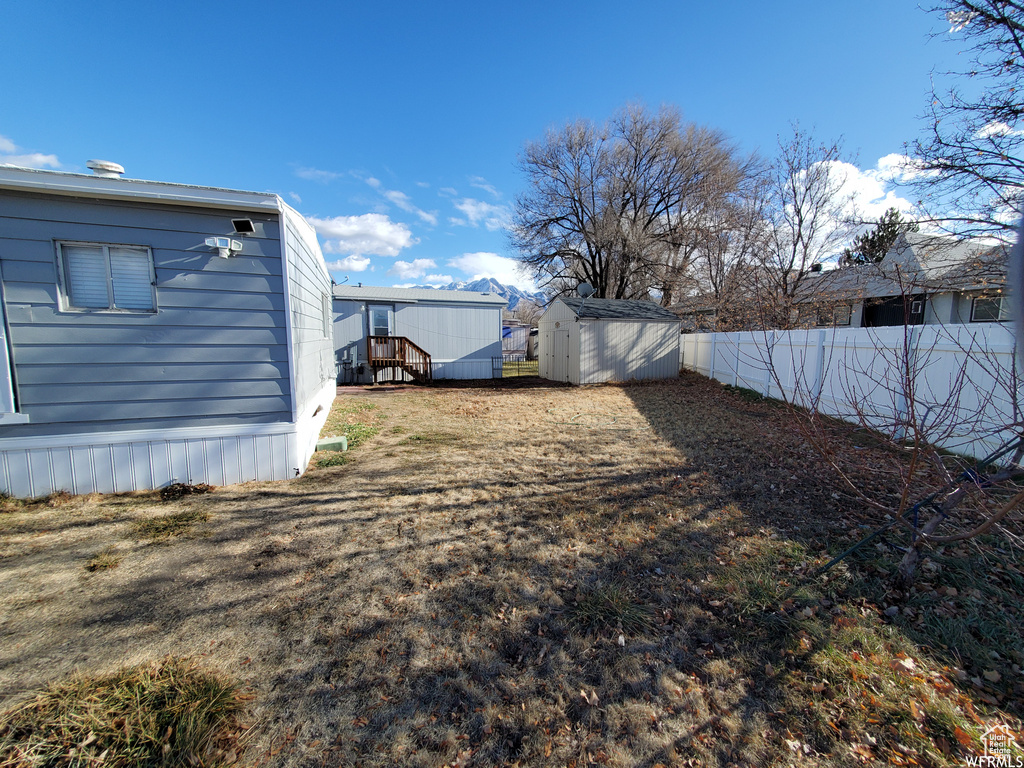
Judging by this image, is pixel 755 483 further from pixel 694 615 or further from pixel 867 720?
pixel 867 720

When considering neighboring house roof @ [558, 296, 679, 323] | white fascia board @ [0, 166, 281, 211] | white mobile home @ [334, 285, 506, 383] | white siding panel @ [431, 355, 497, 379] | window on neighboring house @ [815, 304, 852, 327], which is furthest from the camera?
white siding panel @ [431, 355, 497, 379]

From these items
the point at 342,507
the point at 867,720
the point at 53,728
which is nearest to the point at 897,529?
the point at 867,720

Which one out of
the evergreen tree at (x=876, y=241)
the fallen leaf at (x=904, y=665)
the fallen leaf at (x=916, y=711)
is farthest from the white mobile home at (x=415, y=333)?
the fallen leaf at (x=916, y=711)

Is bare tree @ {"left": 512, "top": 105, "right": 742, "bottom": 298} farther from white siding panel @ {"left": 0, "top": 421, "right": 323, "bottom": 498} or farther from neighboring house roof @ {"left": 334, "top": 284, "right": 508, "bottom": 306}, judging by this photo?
white siding panel @ {"left": 0, "top": 421, "right": 323, "bottom": 498}

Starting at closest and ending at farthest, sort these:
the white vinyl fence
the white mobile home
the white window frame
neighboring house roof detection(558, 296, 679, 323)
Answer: the white vinyl fence
neighboring house roof detection(558, 296, 679, 323)
the white mobile home
the white window frame

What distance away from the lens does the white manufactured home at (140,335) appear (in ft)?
12.4

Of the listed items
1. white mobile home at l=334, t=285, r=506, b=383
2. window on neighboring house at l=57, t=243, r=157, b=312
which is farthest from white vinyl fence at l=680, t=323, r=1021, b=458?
white mobile home at l=334, t=285, r=506, b=383

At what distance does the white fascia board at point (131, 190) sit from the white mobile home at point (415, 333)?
9909mm

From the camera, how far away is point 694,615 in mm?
2541

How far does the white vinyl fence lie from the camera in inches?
97.2

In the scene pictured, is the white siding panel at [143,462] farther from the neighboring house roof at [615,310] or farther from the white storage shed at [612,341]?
the neighboring house roof at [615,310]

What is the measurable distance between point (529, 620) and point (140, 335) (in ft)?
15.3

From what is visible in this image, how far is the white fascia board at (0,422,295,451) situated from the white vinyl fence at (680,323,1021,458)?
5.00 m

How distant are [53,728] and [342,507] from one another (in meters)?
2.34
